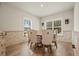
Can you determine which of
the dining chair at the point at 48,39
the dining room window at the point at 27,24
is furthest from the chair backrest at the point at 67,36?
the dining room window at the point at 27,24

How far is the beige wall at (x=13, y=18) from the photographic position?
1.82 meters

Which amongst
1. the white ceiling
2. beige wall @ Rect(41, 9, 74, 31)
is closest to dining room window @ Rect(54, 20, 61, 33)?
beige wall @ Rect(41, 9, 74, 31)

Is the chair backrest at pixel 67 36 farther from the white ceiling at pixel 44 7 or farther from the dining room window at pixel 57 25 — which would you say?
the white ceiling at pixel 44 7

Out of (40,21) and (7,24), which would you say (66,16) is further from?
(7,24)

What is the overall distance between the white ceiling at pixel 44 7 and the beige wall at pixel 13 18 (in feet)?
0.26

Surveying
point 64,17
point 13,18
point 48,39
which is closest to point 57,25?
point 64,17

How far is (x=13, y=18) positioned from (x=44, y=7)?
0.57 m

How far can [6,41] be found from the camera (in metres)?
1.81

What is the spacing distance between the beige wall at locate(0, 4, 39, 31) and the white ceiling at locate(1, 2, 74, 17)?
78 millimetres

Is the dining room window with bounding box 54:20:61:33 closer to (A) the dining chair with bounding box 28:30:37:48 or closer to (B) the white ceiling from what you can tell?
(B) the white ceiling

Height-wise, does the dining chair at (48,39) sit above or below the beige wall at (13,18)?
below

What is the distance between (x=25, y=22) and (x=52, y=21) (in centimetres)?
48

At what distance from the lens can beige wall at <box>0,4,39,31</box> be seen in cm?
182

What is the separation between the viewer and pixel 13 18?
1872 mm
